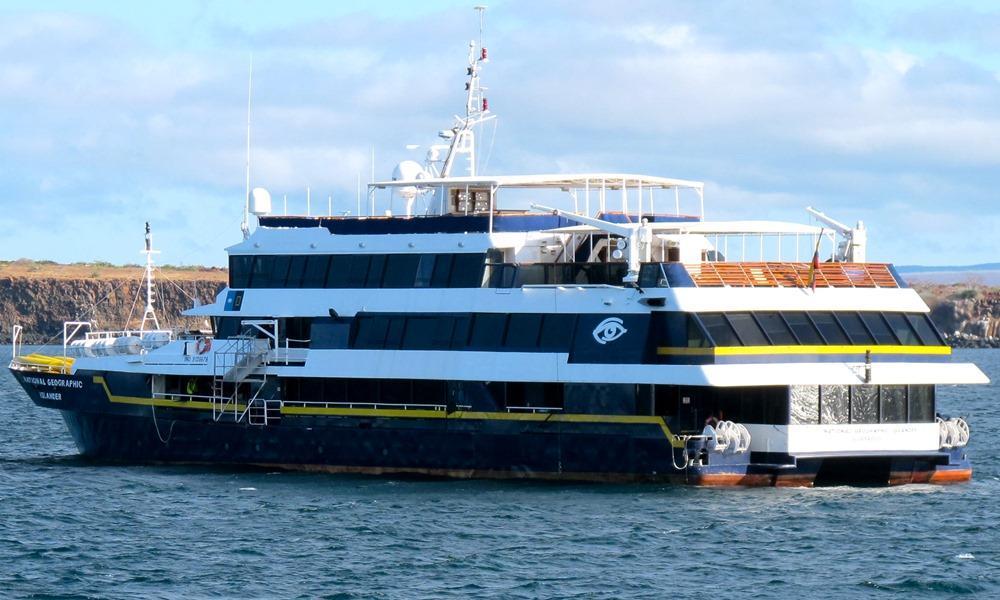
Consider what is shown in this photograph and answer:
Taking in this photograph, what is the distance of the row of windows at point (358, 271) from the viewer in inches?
1470

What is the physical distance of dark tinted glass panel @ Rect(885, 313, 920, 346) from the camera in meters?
35.8

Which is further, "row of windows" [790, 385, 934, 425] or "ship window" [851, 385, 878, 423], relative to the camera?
"ship window" [851, 385, 878, 423]

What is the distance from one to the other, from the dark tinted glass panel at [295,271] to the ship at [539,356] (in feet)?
0.15

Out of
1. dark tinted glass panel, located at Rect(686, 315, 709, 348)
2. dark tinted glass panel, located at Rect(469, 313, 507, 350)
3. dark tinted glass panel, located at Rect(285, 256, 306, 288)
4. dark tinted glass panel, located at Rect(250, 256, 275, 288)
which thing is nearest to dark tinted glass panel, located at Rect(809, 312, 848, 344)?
dark tinted glass panel, located at Rect(686, 315, 709, 348)

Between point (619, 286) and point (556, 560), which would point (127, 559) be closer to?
point (556, 560)

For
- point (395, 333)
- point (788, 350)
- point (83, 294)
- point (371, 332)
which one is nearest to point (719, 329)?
point (788, 350)

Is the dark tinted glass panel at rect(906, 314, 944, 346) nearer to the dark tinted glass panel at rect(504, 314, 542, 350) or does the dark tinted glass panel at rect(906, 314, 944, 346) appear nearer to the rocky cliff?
the dark tinted glass panel at rect(504, 314, 542, 350)

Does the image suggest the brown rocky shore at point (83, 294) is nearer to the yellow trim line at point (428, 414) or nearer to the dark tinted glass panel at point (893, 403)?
the yellow trim line at point (428, 414)

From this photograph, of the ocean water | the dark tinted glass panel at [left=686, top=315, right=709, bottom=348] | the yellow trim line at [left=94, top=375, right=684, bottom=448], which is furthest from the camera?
the yellow trim line at [left=94, top=375, right=684, bottom=448]

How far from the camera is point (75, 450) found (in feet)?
152

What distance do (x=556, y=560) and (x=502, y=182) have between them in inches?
443

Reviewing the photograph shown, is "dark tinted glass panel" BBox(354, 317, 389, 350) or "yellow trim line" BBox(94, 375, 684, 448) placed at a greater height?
"dark tinted glass panel" BBox(354, 317, 389, 350)

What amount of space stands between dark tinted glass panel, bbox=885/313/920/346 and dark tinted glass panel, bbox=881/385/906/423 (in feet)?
3.28

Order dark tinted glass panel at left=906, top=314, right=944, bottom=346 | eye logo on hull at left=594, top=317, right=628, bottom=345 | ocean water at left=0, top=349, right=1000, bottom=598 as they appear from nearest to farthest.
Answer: ocean water at left=0, top=349, right=1000, bottom=598 → eye logo on hull at left=594, top=317, right=628, bottom=345 → dark tinted glass panel at left=906, top=314, right=944, bottom=346
